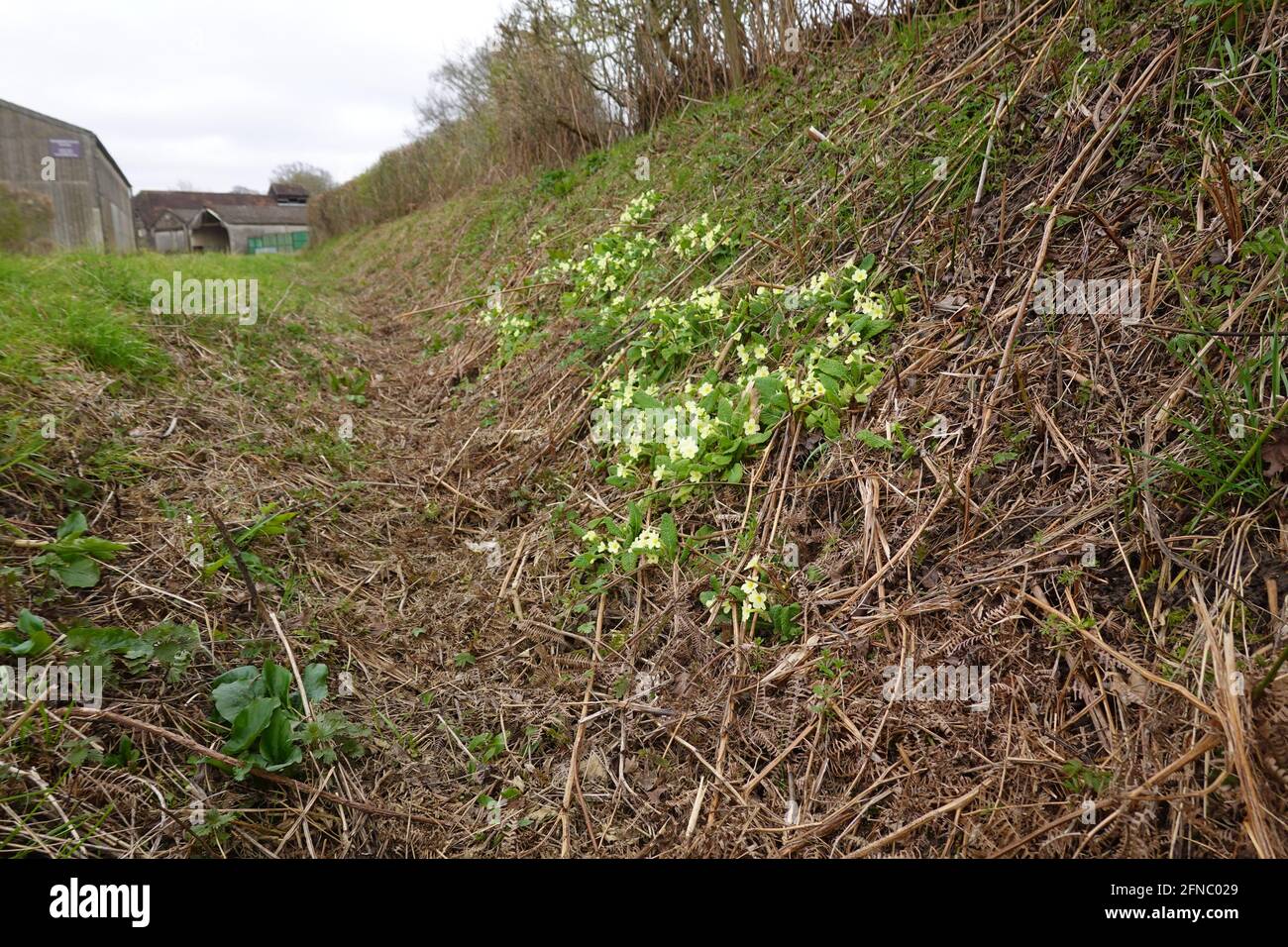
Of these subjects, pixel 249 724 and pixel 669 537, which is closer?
pixel 249 724

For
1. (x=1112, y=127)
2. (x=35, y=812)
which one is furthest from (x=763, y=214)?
(x=35, y=812)

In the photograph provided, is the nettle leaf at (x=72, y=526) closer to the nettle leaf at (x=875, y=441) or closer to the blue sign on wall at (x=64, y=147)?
the nettle leaf at (x=875, y=441)

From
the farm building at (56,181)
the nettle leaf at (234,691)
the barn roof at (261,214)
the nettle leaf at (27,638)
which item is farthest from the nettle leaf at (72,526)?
the barn roof at (261,214)

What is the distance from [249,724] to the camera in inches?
74.0

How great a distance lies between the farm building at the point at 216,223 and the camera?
105 ft

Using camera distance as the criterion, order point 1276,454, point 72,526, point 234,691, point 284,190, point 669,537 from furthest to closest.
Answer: point 284,190 < point 669,537 < point 72,526 < point 234,691 < point 1276,454

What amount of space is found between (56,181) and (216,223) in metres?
27.4

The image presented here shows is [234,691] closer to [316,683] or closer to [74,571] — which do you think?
[316,683]

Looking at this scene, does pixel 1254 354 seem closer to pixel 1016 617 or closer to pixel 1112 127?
pixel 1016 617

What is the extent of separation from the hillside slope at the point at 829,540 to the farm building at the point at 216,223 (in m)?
32.3

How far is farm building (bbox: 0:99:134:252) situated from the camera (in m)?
7.07

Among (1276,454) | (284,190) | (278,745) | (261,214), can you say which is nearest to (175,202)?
(261,214)

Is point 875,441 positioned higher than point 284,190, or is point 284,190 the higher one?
point 284,190
